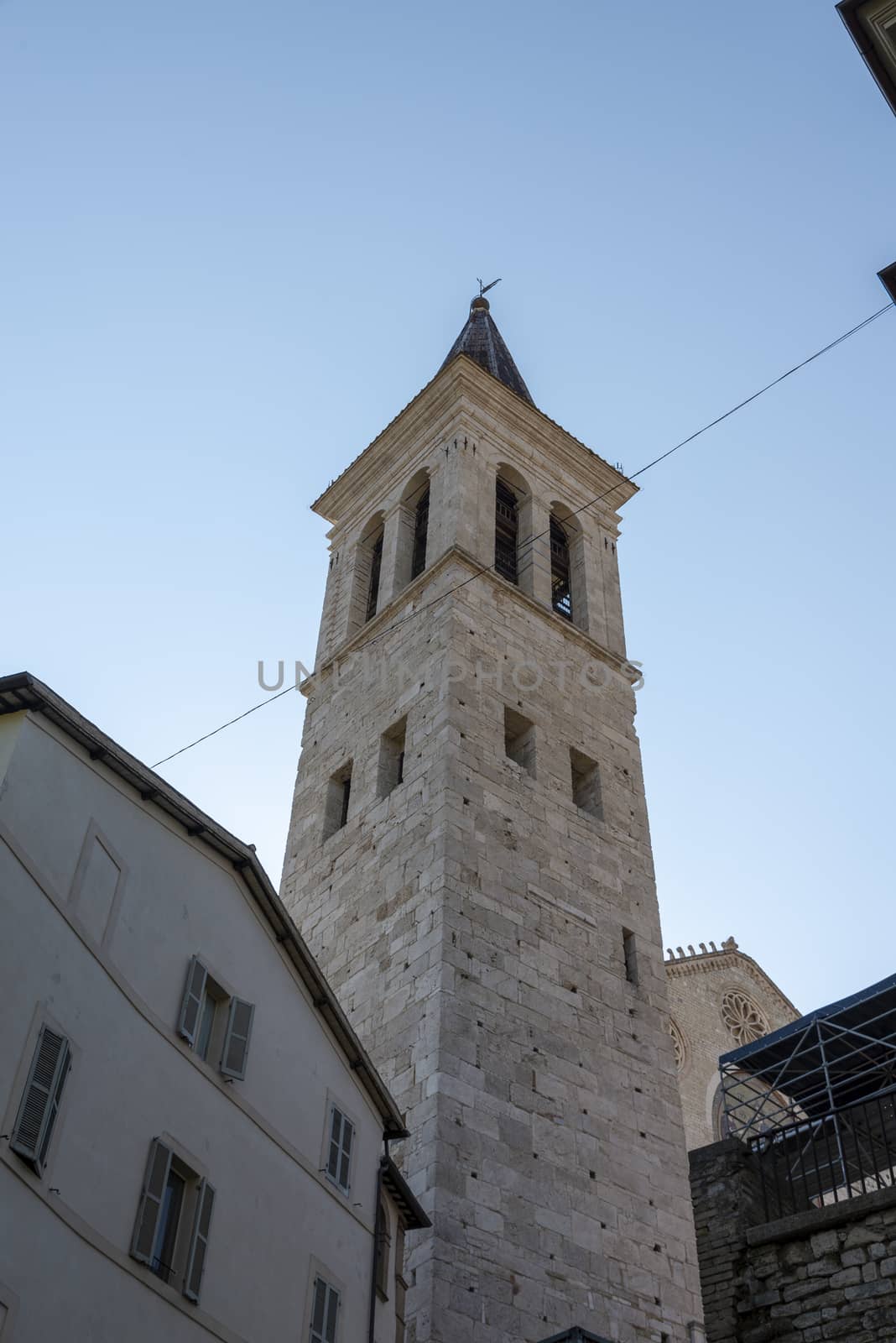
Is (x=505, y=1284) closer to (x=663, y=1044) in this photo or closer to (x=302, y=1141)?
(x=302, y=1141)

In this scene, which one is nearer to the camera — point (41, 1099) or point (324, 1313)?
point (41, 1099)

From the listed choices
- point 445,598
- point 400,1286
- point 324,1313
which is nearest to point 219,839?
point 324,1313

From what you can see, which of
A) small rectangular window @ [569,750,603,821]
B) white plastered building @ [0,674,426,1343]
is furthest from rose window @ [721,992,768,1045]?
white plastered building @ [0,674,426,1343]

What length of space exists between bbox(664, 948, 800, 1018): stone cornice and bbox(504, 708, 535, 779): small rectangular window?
29.9ft

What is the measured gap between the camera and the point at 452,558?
68.1 feet

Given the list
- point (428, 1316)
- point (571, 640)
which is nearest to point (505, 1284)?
point (428, 1316)

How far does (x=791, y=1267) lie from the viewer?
14.8m

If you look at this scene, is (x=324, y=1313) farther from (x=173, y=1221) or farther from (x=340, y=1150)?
(x=173, y=1221)

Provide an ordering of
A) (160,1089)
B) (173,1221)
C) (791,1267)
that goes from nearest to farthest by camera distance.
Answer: (173,1221) → (160,1089) → (791,1267)

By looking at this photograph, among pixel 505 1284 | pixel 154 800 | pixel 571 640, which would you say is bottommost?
pixel 505 1284

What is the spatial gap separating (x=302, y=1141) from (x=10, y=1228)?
12.6ft

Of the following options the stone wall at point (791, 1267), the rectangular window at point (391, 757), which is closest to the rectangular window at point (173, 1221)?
the stone wall at point (791, 1267)

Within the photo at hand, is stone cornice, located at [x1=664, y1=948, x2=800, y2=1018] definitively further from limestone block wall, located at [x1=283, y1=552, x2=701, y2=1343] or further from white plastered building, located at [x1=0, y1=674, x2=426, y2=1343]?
white plastered building, located at [x1=0, y1=674, x2=426, y2=1343]

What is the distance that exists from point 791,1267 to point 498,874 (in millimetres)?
5501
